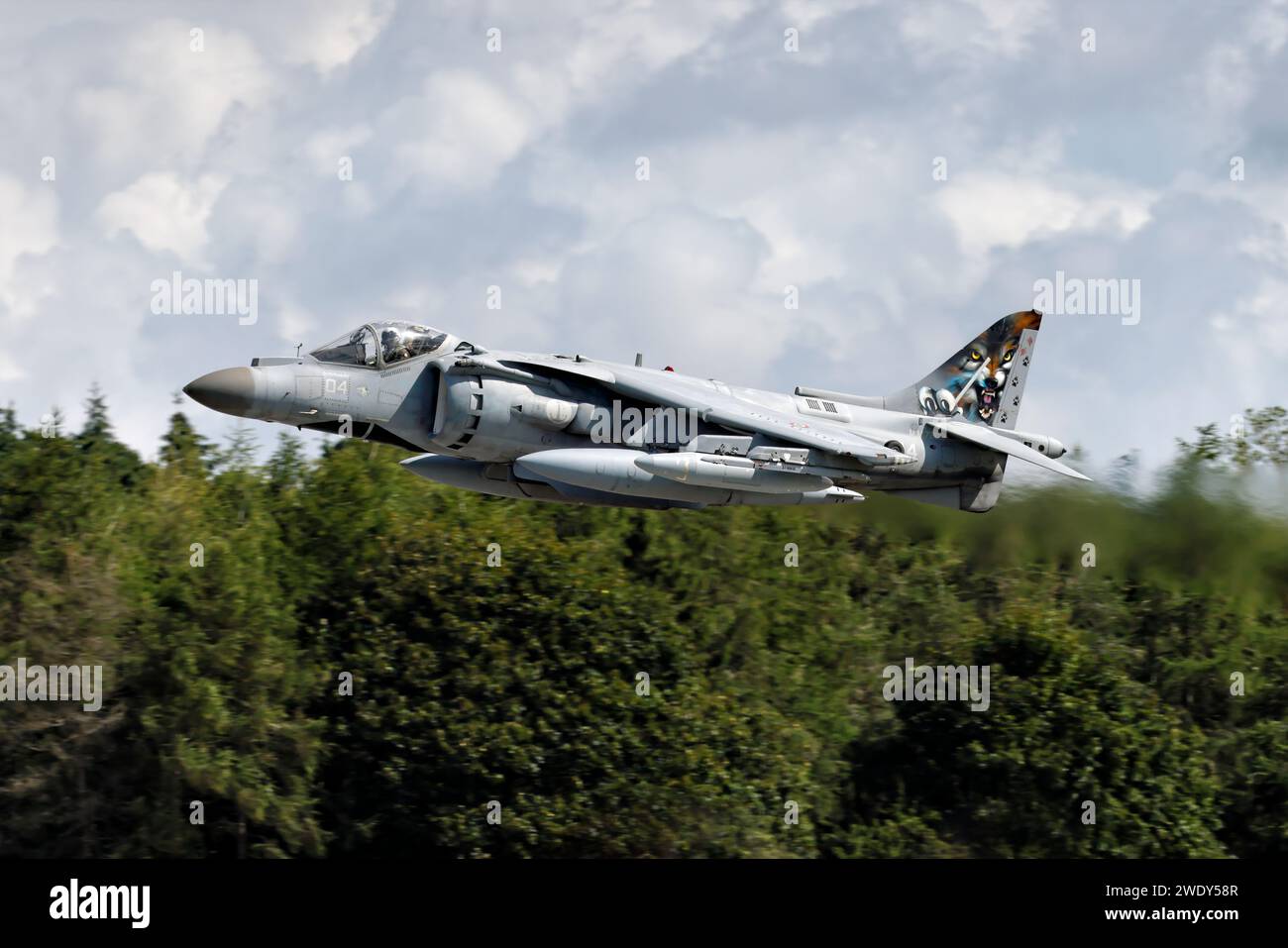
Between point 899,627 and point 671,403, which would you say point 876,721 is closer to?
point 899,627

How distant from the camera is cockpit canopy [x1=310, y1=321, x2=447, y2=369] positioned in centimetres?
2003

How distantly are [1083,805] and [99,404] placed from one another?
31.4 metres

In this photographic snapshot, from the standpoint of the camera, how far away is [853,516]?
2538 cm

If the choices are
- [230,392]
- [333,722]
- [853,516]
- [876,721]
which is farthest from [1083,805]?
[230,392]

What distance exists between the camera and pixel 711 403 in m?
20.8

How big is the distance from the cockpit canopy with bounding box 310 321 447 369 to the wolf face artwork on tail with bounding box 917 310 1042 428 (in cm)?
732

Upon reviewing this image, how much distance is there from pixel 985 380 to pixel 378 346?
349 inches
